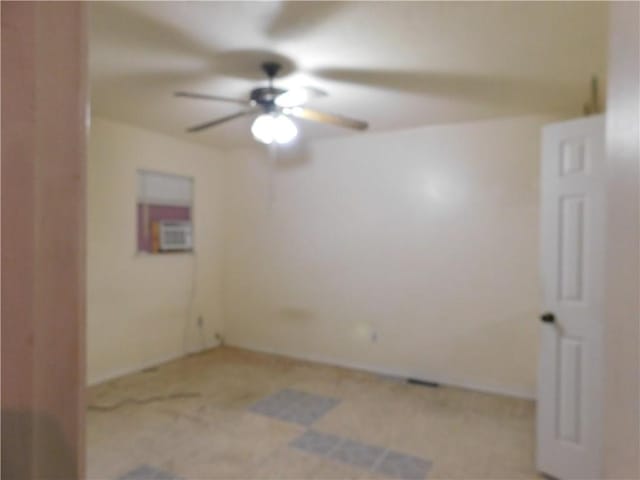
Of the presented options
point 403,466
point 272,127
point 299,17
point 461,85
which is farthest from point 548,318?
point 299,17

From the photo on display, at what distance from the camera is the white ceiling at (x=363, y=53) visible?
1.90m

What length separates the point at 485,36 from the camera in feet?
6.88

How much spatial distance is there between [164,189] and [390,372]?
308cm

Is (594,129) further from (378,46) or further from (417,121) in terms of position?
(417,121)

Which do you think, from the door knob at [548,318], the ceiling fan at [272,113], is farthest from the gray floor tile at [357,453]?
the ceiling fan at [272,113]

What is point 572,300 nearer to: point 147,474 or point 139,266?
point 147,474

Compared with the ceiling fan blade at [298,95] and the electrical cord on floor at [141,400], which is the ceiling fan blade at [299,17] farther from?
the electrical cord on floor at [141,400]

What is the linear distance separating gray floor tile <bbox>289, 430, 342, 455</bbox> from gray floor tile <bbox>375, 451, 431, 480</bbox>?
1.20ft

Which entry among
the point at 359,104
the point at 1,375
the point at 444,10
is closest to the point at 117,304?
the point at 359,104

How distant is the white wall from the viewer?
357 centimetres

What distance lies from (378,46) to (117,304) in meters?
3.33

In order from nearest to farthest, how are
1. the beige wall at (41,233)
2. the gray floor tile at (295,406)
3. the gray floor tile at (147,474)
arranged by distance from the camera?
the beige wall at (41,233) < the gray floor tile at (147,474) < the gray floor tile at (295,406)

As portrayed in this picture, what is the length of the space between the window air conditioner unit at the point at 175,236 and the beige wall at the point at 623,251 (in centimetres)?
417

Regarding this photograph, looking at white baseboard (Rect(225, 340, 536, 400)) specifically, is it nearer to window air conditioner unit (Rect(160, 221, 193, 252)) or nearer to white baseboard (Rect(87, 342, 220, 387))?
white baseboard (Rect(87, 342, 220, 387))
